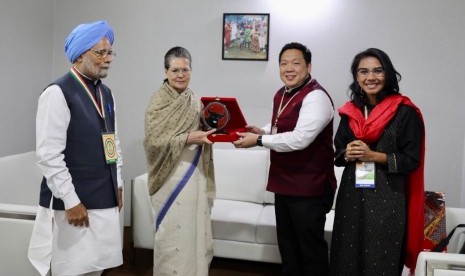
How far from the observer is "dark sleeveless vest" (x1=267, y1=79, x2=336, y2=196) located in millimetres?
2145

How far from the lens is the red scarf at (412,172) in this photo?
1.81 meters

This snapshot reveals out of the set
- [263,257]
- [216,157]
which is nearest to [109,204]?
[263,257]

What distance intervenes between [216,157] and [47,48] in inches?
72.8

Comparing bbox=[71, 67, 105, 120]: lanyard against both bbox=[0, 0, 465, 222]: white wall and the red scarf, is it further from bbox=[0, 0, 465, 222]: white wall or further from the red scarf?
bbox=[0, 0, 465, 222]: white wall

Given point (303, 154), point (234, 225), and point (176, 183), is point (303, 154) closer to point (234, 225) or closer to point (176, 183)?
point (176, 183)

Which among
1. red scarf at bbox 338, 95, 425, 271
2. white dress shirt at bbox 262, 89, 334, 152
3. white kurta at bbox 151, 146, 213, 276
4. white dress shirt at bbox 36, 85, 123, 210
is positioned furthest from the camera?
white kurta at bbox 151, 146, 213, 276

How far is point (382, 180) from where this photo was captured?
72.1 inches

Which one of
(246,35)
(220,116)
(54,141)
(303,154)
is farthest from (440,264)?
(246,35)

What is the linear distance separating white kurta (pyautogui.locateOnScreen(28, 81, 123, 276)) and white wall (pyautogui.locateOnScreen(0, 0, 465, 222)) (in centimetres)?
181

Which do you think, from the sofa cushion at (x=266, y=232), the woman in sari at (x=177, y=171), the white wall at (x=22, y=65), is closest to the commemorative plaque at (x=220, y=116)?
the woman in sari at (x=177, y=171)

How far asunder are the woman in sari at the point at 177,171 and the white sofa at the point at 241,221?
0.56 meters

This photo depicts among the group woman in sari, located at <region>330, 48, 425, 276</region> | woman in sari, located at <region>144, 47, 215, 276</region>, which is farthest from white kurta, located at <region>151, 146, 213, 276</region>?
woman in sari, located at <region>330, 48, 425, 276</region>

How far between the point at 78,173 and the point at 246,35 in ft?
7.02

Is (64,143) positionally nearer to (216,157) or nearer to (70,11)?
(216,157)
